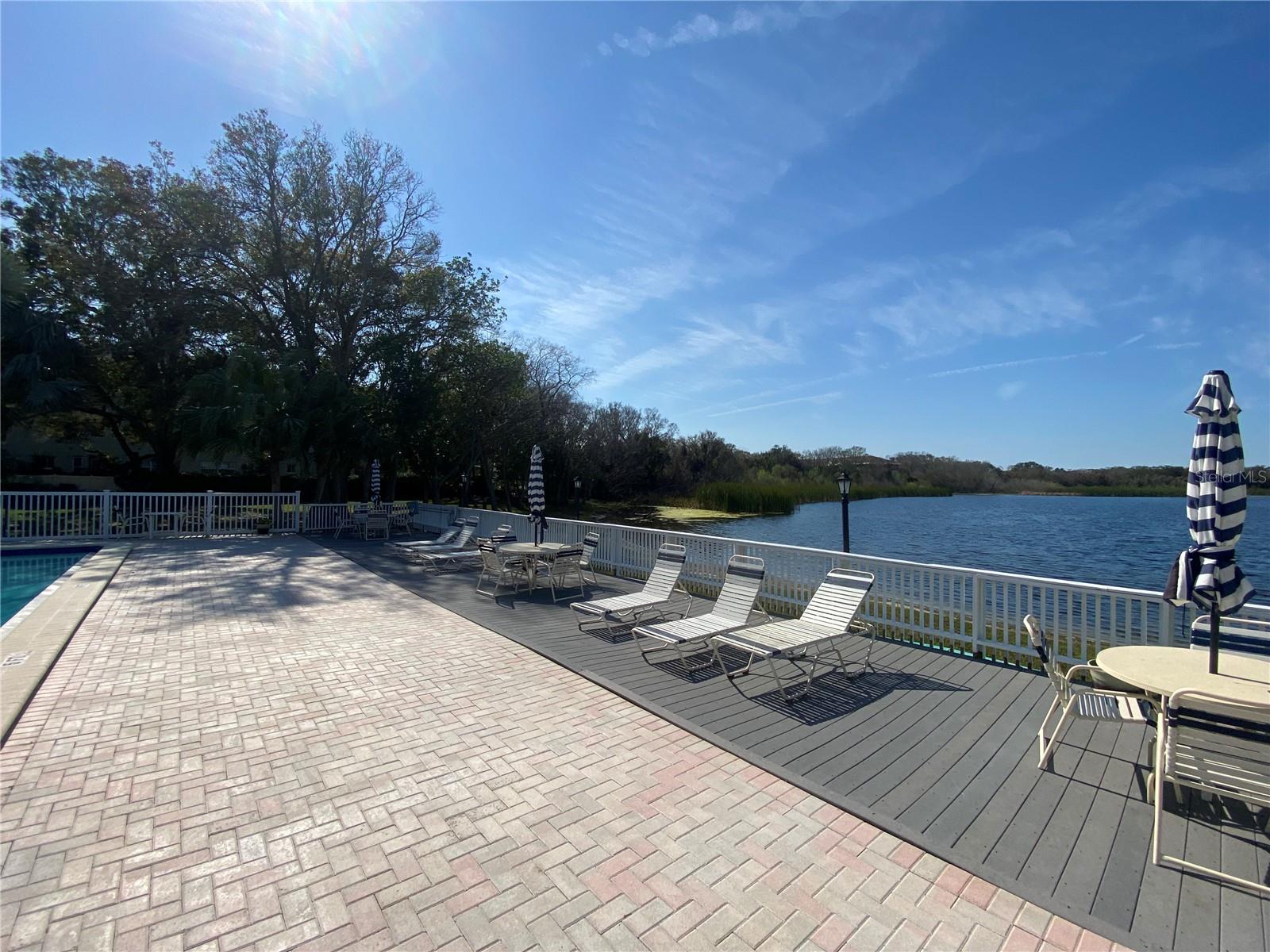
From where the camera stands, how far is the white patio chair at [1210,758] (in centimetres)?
230

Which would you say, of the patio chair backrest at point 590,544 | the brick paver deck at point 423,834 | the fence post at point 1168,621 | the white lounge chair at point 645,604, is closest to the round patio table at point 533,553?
the patio chair backrest at point 590,544

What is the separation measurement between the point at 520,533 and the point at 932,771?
9.10m

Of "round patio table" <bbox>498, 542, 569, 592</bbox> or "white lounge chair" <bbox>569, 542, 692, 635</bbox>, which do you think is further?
"round patio table" <bbox>498, 542, 569, 592</bbox>

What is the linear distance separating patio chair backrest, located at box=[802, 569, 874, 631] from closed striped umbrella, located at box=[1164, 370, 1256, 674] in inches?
82.1

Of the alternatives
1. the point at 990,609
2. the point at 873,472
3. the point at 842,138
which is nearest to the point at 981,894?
the point at 990,609

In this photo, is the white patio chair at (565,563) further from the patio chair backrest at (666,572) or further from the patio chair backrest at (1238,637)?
the patio chair backrest at (1238,637)

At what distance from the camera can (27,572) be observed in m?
10.2

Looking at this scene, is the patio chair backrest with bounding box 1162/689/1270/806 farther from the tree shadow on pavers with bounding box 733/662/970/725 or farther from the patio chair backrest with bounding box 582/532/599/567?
the patio chair backrest with bounding box 582/532/599/567

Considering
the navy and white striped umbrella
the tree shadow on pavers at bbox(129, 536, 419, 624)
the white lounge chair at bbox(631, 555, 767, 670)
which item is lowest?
the tree shadow on pavers at bbox(129, 536, 419, 624)

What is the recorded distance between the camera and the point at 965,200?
9.66 meters

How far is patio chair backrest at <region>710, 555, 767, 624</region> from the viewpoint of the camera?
5.56 m

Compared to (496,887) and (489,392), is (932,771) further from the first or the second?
(489,392)

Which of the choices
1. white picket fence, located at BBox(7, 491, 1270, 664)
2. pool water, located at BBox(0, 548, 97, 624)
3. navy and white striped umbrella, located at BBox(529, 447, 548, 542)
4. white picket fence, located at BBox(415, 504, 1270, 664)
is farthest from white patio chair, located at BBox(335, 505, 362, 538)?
white picket fence, located at BBox(415, 504, 1270, 664)

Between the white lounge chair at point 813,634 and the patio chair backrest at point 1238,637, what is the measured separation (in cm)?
206
